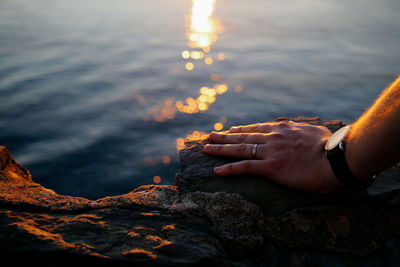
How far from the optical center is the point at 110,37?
8422mm

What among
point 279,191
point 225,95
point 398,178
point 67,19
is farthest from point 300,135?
point 67,19

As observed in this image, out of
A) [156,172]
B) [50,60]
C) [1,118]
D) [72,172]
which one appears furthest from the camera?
[50,60]

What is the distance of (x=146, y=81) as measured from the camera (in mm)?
5648

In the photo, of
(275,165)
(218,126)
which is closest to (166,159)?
(218,126)

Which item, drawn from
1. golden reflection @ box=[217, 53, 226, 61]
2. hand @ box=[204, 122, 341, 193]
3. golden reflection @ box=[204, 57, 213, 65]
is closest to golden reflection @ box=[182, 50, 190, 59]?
golden reflection @ box=[204, 57, 213, 65]

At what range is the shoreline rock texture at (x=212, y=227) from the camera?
1.21 m

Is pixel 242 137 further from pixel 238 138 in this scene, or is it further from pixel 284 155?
pixel 284 155

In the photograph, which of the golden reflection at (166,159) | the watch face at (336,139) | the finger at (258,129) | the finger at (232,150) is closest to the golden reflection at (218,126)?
the golden reflection at (166,159)

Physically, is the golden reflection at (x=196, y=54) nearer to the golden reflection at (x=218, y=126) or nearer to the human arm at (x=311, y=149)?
the golden reflection at (x=218, y=126)

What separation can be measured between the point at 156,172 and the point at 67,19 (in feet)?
30.0

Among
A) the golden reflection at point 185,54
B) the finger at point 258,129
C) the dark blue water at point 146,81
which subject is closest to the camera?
the finger at point 258,129

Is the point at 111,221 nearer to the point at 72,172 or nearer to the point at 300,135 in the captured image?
the point at 300,135

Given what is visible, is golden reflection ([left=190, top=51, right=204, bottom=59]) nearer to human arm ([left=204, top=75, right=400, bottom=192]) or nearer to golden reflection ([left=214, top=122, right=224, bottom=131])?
golden reflection ([left=214, top=122, right=224, bottom=131])

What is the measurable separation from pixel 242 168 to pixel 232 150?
0.20 metres
